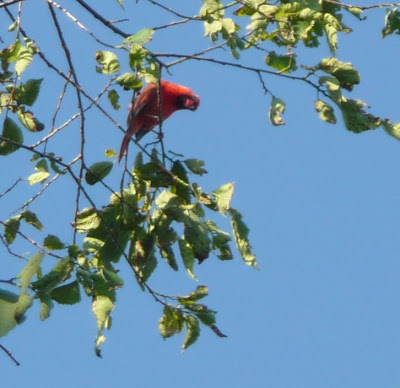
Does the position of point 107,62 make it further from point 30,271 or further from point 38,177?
point 30,271

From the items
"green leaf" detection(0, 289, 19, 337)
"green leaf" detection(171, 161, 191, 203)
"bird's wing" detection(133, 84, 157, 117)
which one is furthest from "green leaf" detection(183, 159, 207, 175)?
"bird's wing" detection(133, 84, 157, 117)

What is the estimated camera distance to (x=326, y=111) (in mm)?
3461

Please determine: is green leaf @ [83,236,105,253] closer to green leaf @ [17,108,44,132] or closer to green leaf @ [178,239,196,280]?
green leaf @ [178,239,196,280]

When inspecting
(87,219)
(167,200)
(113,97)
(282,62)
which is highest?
(282,62)

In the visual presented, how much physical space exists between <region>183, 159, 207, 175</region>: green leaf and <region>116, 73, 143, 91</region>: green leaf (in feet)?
1.12

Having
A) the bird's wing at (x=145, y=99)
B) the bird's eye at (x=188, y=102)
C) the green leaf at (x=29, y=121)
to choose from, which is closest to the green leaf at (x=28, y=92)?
the green leaf at (x=29, y=121)

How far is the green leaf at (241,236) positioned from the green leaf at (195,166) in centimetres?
22

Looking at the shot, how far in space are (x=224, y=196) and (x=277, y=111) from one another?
0.37 m

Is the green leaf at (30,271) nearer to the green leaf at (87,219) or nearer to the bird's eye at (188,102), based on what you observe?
the green leaf at (87,219)

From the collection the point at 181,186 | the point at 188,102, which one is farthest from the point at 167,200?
the point at 188,102

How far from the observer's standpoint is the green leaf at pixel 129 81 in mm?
3064

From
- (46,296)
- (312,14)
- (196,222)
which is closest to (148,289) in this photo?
(196,222)

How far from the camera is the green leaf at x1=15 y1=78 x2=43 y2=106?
334cm

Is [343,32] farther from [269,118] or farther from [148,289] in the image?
[148,289]
